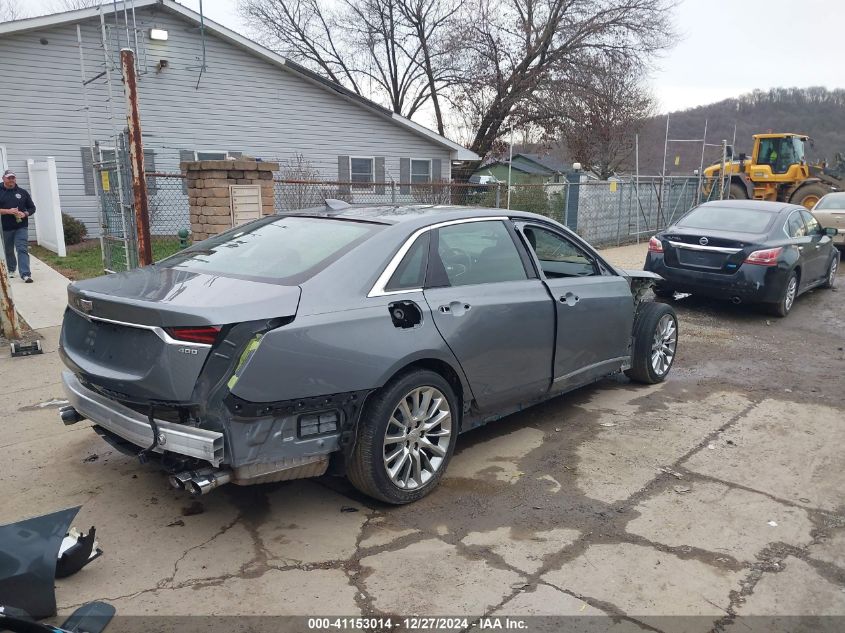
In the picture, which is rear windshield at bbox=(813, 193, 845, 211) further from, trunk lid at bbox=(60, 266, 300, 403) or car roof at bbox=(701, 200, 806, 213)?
trunk lid at bbox=(60, 266, 300, 403)

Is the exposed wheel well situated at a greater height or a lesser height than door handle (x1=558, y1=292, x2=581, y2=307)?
lesser

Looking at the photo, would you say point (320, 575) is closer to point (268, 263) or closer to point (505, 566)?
point (505, 566)

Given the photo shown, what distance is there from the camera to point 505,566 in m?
3.08

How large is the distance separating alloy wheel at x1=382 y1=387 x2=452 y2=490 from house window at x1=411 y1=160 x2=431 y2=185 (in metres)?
17.5

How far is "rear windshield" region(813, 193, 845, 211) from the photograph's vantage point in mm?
14324

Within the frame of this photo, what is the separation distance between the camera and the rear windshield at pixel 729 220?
874 centimetres

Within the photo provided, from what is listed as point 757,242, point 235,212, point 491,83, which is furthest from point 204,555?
point 491,83

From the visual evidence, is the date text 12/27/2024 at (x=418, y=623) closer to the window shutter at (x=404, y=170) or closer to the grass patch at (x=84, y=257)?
the grass patch at (x=84, y=257)

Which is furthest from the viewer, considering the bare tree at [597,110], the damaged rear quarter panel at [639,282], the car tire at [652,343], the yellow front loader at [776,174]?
the bare tree at [597,110]

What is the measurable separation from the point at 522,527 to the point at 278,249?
2.02 metres

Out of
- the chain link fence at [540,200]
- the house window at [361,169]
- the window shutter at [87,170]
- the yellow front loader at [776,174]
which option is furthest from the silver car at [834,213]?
the window shutter at [87,170]

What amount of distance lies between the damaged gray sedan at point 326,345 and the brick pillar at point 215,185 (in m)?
4.29

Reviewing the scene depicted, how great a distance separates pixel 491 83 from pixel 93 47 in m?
14.6

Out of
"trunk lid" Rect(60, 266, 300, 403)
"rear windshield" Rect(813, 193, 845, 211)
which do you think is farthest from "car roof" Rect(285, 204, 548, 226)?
"rear windshield" Rect(813, 193, 845, 211)
